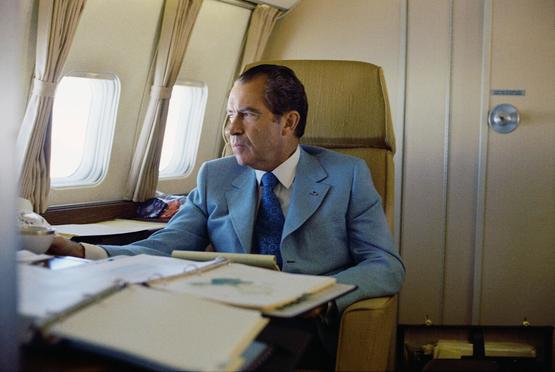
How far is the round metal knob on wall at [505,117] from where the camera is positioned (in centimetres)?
492

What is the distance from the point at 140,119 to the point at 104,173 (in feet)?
1.34

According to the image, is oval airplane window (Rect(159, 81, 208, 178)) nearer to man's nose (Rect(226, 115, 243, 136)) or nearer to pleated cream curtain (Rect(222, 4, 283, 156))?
pleated cream curtain (Rect(222, 4, 283, 156))

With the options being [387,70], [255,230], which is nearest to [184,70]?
[387,70]

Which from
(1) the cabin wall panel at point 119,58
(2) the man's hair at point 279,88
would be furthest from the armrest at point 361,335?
(1) the cabin wall panel at point 119,58

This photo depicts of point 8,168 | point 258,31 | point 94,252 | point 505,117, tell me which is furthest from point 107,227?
point 8,168

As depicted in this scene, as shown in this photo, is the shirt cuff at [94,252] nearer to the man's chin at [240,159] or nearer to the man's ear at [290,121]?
the man's chin at [240,159]

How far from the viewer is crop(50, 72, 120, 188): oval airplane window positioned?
4.47 metres

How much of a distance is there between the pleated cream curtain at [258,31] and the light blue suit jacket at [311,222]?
101 inches

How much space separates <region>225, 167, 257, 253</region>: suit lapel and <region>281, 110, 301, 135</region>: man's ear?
21 centimetres

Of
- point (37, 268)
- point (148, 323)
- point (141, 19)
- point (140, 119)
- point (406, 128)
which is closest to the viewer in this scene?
point (148, 323)

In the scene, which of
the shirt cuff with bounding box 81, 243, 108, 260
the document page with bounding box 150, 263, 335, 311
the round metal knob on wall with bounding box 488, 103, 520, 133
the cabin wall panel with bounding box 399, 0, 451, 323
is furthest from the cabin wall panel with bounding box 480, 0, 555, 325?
the document page with bounding box 150, 263, 335, 311

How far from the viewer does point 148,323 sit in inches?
58.2

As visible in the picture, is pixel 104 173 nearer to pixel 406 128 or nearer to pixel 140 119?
pixel 140 119

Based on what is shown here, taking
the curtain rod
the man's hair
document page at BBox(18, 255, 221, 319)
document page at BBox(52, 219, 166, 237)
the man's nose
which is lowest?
document page at BBox(52, 219, 166, 237)
